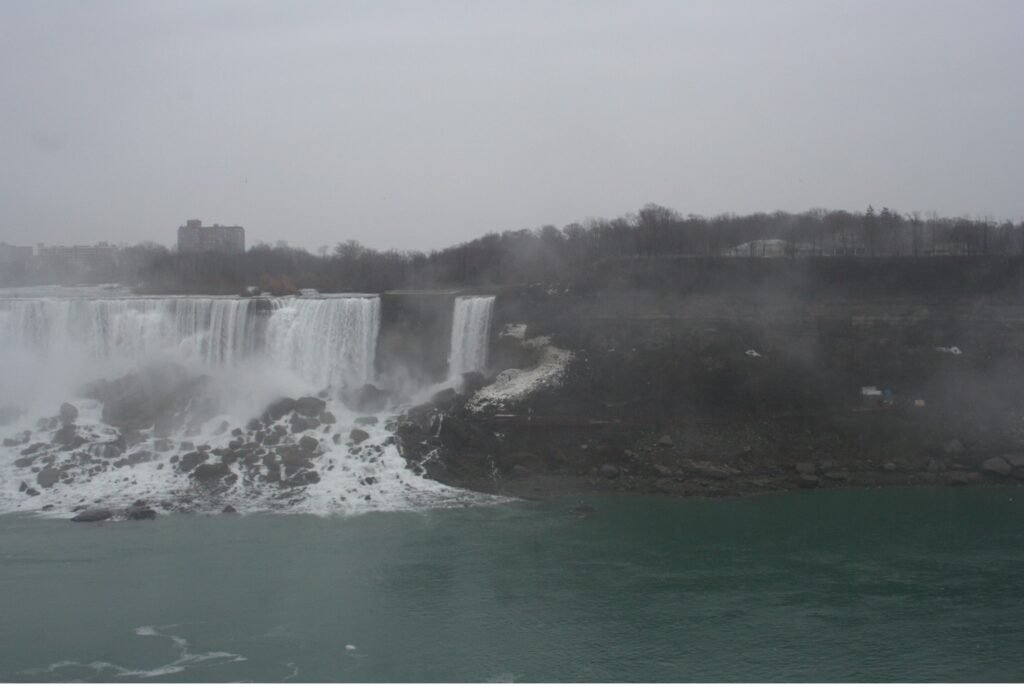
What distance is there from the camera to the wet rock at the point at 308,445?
20.2 meters

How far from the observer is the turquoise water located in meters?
10.8

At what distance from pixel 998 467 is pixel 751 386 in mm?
5856

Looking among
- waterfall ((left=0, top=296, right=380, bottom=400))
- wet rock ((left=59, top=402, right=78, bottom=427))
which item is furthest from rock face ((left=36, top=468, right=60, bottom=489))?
waterfall ((left=0, top=296, right=380, bottom=400))

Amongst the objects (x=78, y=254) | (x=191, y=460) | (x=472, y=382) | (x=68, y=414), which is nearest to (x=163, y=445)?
(x=191, y=460)

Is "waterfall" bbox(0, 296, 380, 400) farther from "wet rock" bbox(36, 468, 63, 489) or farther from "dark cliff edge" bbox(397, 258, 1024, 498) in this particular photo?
"wet rock" bbox(36, 468, 63, 489)

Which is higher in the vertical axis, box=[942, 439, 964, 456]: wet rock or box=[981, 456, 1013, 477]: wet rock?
box=[942, 439, 964, 456]: wet rock

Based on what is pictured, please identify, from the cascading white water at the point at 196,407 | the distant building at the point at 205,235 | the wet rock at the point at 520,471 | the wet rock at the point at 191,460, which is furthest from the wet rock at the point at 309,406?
the distant building at the point at 205,235

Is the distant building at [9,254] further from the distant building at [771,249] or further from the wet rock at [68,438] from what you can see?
the distant building at [771,249]

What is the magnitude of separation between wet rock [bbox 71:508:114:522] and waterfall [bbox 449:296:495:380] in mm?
9970

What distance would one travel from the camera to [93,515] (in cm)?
1706

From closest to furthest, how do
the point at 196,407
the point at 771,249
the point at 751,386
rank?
the point at 751,386 → the point at 196,407 → the point at 771,249

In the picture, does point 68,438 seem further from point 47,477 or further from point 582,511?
point 582,511

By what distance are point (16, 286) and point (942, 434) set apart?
125 feet

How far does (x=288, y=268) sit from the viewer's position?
39.9 metres
